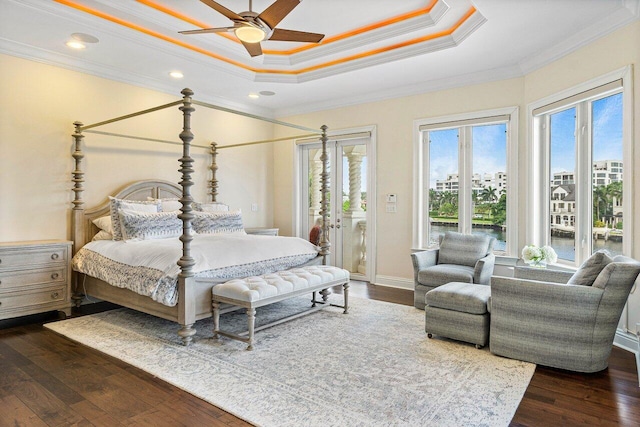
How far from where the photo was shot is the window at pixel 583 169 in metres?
3.66

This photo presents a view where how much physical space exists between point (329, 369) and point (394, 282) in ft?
9.74

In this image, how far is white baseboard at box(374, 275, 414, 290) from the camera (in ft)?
18.2

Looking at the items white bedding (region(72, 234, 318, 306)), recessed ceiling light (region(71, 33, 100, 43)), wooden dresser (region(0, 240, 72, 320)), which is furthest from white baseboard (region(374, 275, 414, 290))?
recessed ceiling light (region(71, 33, 100, 43))

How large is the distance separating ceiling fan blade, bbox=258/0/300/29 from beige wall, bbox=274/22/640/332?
279 cm

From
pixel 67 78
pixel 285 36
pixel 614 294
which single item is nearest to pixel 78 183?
pixel 67 78

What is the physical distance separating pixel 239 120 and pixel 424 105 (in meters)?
2.83

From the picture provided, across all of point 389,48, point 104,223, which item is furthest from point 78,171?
point 389,48

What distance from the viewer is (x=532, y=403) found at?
2.39 metres

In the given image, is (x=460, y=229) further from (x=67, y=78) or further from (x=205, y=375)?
(x=67, y=78)

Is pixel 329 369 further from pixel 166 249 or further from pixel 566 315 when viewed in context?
pixel 166 249

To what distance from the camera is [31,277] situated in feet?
12.7

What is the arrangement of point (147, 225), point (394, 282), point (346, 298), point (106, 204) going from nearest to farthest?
point (346, 298), point (147, 225), point (106, 204), point (394, 282)

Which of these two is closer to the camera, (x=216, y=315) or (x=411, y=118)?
(x=216, y=315)

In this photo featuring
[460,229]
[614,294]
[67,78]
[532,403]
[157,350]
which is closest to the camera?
[532,403]
